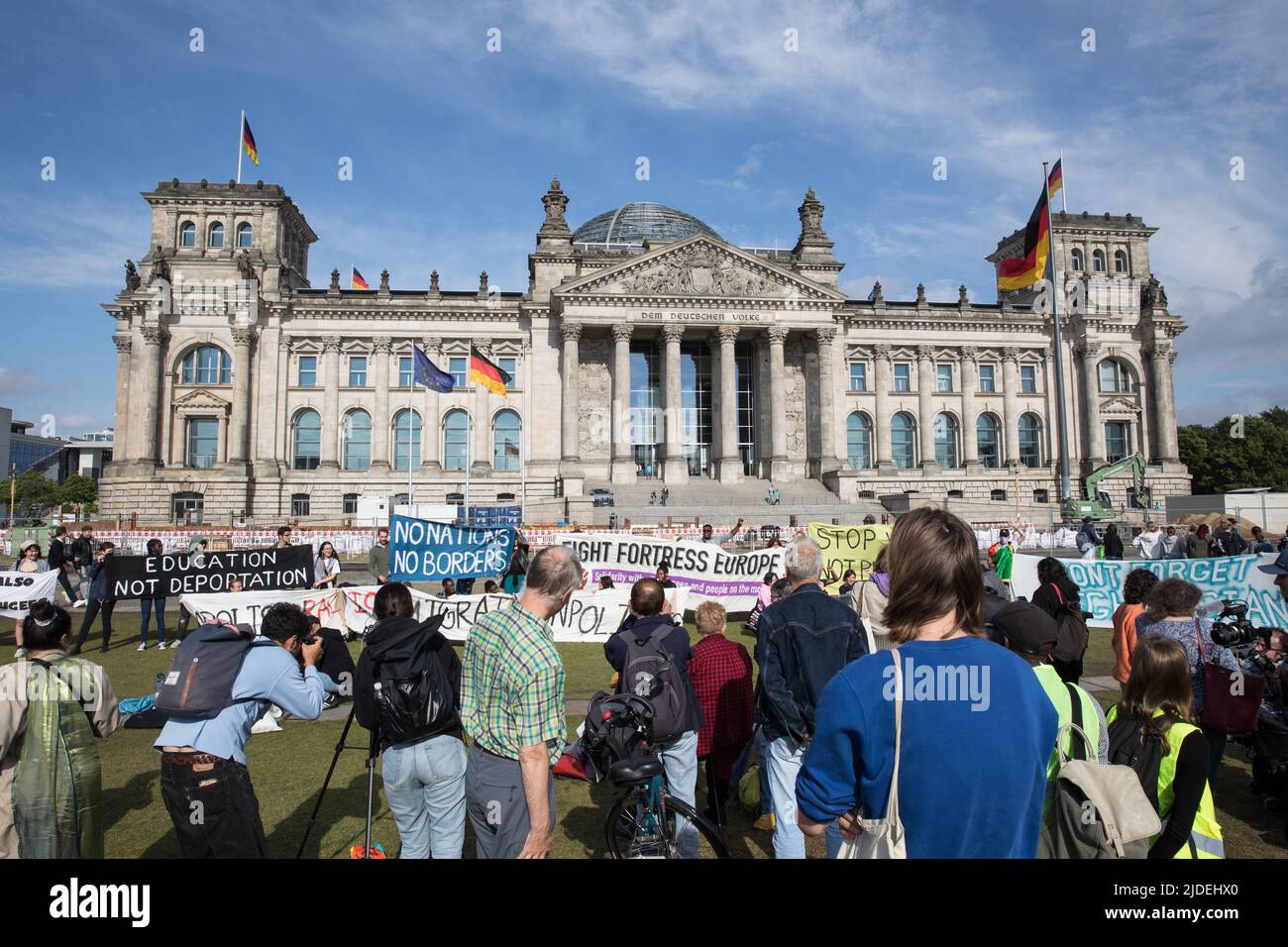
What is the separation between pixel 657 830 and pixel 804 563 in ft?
7.22

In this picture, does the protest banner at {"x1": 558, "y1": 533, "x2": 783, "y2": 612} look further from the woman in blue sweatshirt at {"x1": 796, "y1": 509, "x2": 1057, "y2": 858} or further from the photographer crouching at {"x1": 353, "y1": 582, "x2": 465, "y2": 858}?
the woman in blue sweatshirt at {"x1": 796, "y1": 509, "x2": 1057, "y2": 858}

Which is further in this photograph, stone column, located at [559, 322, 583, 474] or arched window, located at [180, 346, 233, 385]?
arched window, located at [180, 346, 233, 385]

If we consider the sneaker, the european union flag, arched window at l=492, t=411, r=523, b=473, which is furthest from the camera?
arched window at l=492, t=411, r=523, b=473

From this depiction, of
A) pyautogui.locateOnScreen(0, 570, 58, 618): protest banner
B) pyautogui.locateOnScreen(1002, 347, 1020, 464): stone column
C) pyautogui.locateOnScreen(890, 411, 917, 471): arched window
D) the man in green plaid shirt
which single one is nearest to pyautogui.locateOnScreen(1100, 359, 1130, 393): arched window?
pyautogui.locateOnScreen(1002, 347, 1020, 464): stone column

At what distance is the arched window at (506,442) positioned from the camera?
5259 cm

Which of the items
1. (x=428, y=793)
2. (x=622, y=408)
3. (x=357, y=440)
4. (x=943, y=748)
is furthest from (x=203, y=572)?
(x=357, y=440)

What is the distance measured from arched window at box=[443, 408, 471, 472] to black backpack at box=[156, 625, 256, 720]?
49349 mm

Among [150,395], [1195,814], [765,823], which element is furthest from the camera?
[150,395]

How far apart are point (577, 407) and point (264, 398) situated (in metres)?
22.0

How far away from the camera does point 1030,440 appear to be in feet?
191

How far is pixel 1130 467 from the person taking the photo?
Answer: 177 ft

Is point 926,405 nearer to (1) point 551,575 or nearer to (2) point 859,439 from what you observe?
(2) point 859,439

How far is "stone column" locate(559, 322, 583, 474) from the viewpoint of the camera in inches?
1960
